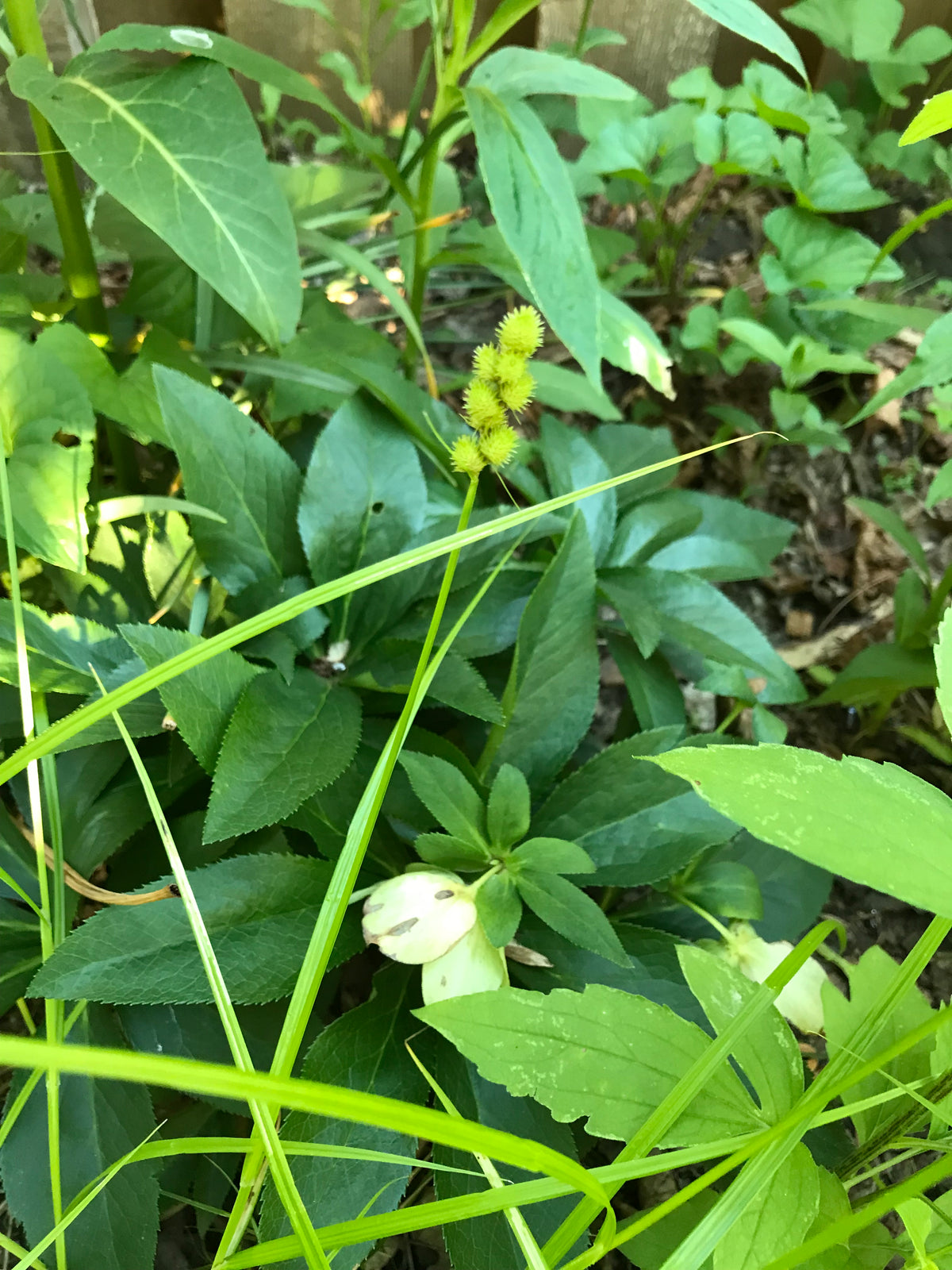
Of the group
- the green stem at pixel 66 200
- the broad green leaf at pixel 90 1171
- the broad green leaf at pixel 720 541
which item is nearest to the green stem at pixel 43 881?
the broad green leaf at pixel 90 1171

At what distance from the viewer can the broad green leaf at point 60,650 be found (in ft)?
2.02

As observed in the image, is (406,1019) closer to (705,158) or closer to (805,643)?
(805,643)

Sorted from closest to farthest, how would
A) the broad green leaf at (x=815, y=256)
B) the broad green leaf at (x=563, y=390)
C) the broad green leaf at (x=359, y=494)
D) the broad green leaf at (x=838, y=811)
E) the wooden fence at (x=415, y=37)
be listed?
the broad green leaf at (x=838, y=811), the broad green leaf at (x=359, y=494), the broad green leaf at (x=563, y=390), the broad green leaf at (x=815, y=256), the wooden fence at (x=415, y=37)

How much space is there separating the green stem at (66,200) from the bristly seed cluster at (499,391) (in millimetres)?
562

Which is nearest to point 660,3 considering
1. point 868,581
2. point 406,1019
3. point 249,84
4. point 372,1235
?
point 249,84

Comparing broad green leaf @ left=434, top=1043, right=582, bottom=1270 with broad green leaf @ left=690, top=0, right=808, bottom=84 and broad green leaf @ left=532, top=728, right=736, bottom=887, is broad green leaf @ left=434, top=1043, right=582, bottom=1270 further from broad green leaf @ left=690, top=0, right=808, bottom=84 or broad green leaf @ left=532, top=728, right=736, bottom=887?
broad green leaf @ left=690, top=0, right=808, bottom=84

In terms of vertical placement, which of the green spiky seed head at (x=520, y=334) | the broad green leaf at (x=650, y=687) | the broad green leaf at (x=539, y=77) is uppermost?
the broad green leaf at (x=539, y=77)

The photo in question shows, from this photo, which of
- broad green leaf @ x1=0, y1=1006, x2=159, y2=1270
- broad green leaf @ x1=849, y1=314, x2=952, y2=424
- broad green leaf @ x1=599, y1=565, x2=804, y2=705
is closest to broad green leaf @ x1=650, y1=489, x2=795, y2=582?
broad green leaf @ x1=599, y1=565, x2=804, y2=705

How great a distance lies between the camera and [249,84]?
141 centimetres

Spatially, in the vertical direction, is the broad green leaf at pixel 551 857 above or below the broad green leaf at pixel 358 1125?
above

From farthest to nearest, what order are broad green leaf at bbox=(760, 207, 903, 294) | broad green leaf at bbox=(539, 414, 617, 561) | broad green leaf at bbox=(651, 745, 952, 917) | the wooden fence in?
the wooden fence
broad green leaf at bbox=(760, 207, 903, 294)
broad green leaf at bbox=(539, 414, 617, 561)
broad green leaf at bbox=(651, 745, 952, 917)

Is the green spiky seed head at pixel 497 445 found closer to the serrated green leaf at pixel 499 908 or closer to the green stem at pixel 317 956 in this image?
the green stem at pixel 317 956

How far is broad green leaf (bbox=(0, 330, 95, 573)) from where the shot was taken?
25.1 inches

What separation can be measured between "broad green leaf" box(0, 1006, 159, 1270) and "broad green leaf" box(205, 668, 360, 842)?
0.64 feet
